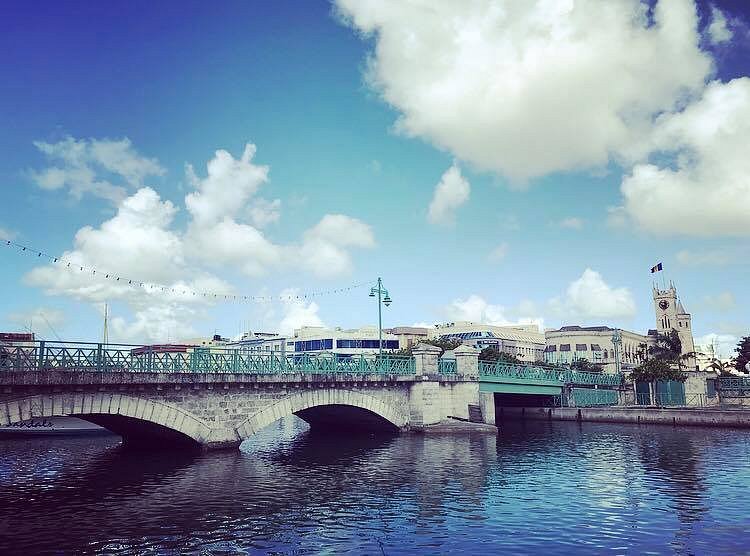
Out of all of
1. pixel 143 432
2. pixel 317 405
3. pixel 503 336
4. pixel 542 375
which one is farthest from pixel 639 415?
pixel 503 336

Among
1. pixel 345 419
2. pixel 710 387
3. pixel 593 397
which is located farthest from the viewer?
pixel 593 397

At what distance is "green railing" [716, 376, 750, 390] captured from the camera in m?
68.2

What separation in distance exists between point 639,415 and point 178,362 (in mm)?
46653

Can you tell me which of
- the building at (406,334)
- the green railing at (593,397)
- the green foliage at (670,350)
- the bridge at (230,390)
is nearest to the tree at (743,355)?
the green foliage at (670,350)

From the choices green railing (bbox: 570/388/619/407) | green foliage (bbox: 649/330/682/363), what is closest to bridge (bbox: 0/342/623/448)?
green railing (bbox: 570/388/619/407)

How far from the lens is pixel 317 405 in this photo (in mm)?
39219

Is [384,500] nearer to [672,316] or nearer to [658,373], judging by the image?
[658,373]

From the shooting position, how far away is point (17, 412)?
2575 centimetres

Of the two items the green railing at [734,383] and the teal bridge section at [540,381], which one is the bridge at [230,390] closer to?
the teal bridge section at [540,381]

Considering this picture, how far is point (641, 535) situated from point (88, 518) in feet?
61.9

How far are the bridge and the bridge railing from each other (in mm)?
68

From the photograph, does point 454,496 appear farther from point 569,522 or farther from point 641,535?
point 641,535

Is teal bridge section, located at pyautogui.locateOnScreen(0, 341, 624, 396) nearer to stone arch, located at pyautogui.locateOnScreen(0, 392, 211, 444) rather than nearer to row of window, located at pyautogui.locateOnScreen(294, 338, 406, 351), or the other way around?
stone arch, located at pyautogui.locateOnScreen(0, 392, 211, 444)

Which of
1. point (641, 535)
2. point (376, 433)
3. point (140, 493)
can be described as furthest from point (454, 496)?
point (376, 433)
